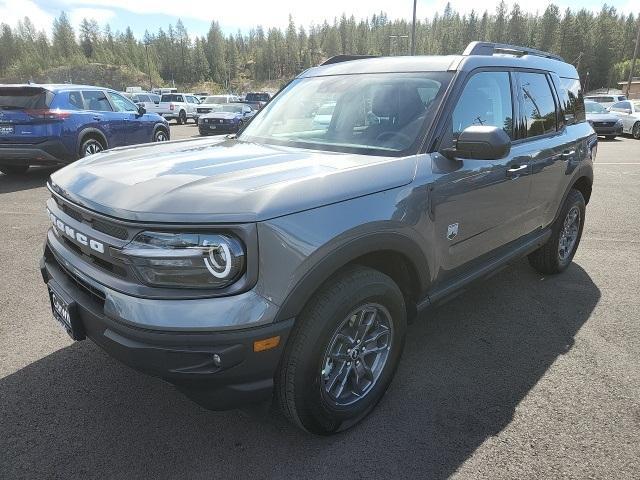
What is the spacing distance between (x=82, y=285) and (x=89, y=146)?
27.1ft

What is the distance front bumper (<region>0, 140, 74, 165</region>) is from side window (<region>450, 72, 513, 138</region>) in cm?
806

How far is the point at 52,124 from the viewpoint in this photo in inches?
345

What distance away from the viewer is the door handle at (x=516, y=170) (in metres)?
3.25

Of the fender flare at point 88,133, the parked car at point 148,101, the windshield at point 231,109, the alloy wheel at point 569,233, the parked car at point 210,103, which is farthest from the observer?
the parked car at point 148,101

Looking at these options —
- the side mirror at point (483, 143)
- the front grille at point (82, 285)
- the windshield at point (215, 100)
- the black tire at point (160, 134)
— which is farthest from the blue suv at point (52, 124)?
the windshield at point (215, 100)

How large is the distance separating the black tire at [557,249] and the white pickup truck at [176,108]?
25.6 metres

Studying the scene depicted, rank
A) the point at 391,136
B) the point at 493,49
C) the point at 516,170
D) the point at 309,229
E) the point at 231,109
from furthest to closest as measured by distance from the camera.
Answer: the point at 231,109 < the point at 493,49 < the point at 516,170 < the point at 391,136 < the point at 309,229

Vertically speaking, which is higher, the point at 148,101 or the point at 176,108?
the point at 148,101

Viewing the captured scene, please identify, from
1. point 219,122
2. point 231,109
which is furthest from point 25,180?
point 231,109

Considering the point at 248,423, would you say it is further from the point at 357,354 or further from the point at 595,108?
the point at 595,108

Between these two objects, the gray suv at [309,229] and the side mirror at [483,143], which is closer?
the gray suv at [309,229]

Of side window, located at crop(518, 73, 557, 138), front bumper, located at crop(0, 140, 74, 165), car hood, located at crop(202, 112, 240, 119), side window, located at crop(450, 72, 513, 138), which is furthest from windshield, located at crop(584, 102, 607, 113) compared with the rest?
side window, located at crop(450, 72, 513, 138)

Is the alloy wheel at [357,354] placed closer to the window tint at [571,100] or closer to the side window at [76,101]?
the window tint at [571,100]

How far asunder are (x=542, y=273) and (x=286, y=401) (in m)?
3.40
